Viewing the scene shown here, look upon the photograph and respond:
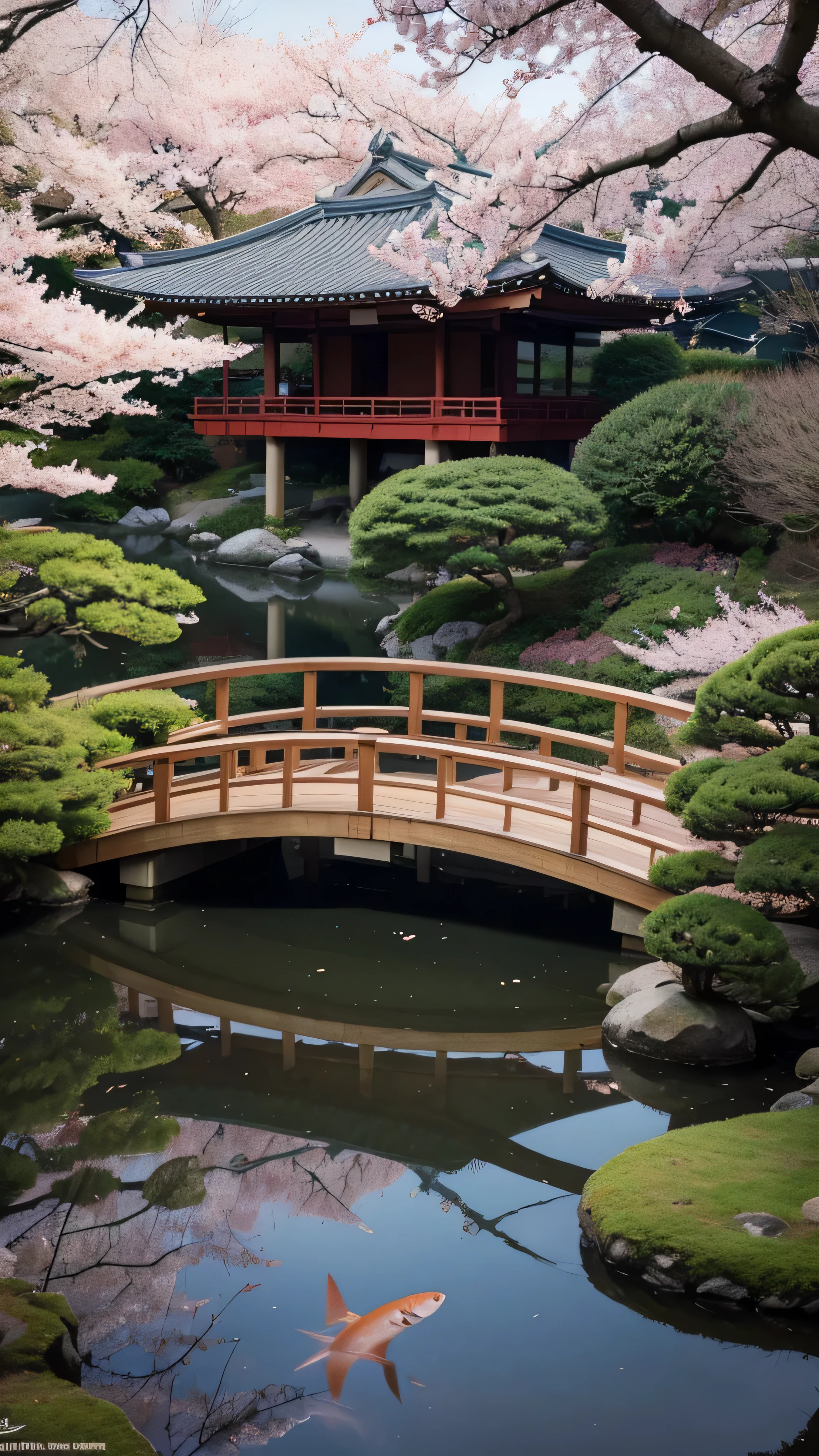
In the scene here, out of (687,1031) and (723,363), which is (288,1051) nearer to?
(687,1031)

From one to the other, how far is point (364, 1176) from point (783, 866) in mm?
2554

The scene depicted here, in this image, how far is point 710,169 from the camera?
1605 centimetres

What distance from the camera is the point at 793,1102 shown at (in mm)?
5344

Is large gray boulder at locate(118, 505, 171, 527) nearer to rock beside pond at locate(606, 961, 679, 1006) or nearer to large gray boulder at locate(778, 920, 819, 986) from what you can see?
rock beside pond at locate(606, 961, 679, 1006)

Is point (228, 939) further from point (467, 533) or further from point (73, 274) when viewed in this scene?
point (73, 274)

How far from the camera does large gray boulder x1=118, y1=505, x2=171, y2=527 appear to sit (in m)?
22.5

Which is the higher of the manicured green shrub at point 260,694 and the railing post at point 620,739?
the railing post at point 620,739

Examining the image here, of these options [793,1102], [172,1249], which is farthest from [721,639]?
[172,1249]

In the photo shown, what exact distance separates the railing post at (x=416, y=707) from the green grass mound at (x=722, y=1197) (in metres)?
4.31

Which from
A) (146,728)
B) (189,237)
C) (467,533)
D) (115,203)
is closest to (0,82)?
(115,203)

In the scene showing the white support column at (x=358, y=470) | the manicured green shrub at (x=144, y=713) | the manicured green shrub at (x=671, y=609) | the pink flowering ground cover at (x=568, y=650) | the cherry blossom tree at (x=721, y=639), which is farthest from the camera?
the white support column at (x=358, y=470)

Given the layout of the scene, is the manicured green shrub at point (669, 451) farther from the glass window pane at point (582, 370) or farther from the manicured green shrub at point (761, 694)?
the manicured green shrub at point (761, 694)

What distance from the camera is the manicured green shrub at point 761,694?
5766 mm

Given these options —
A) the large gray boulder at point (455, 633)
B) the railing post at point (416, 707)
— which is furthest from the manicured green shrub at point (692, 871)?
the large gray boulder at point (455, 633)
